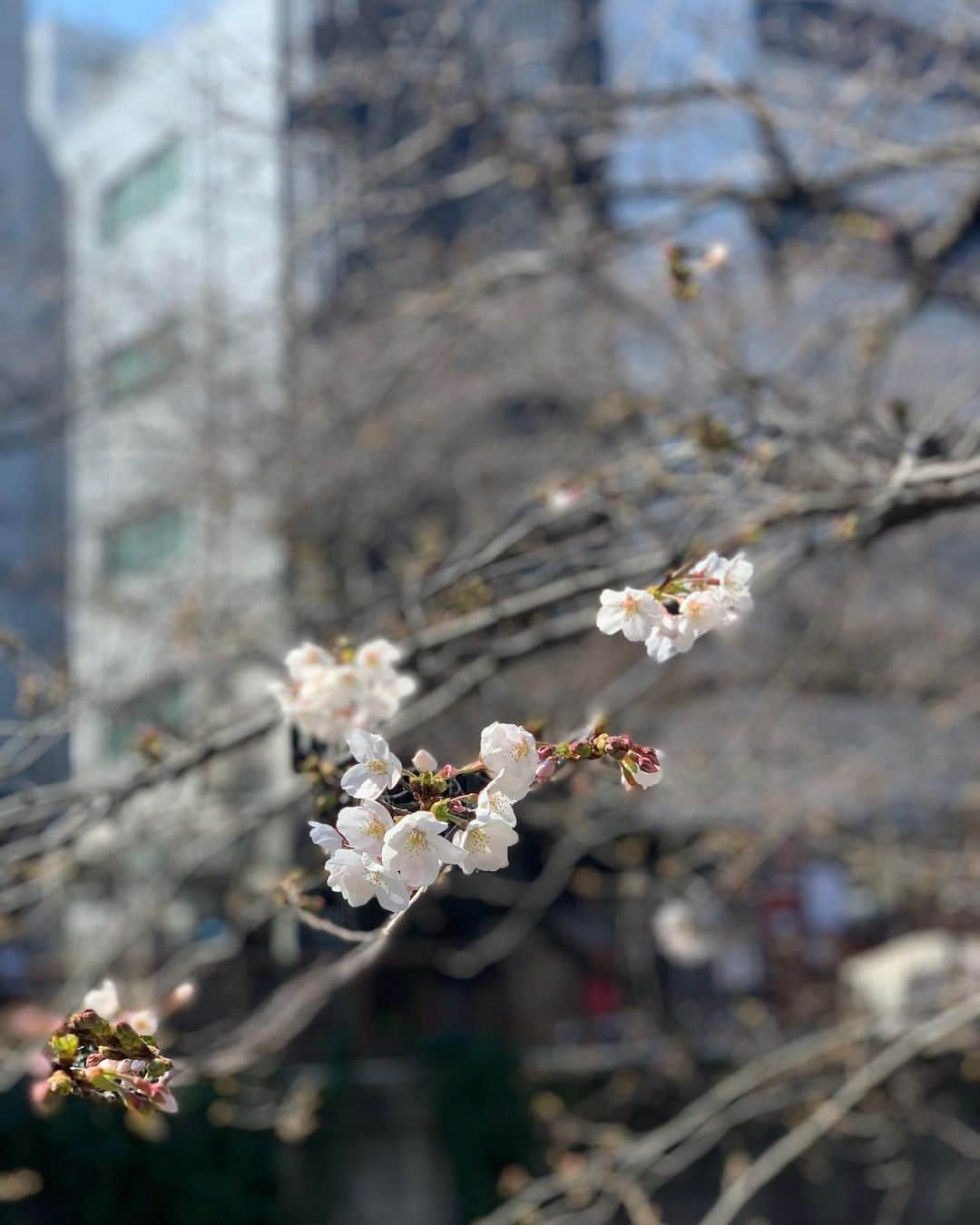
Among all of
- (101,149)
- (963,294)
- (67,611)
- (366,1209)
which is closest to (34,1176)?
(963,294)

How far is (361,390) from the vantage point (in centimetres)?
1047

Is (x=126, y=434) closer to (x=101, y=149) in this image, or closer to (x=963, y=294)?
(x=101, y=149)

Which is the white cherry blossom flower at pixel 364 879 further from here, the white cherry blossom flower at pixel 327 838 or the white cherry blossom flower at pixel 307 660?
the white cherry blossom flower at pixel 307 660

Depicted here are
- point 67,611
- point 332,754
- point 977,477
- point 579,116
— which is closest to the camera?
point 332,754

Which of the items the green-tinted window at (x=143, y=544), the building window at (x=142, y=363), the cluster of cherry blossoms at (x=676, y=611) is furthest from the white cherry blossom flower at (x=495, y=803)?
the green-tinted window at (x=143, y=544)

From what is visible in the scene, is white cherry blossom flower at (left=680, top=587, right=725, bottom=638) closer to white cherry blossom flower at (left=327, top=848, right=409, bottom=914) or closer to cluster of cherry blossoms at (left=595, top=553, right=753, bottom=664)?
cluster of cherry blossoms at (left=595, top=553, right=753, bottom=664)

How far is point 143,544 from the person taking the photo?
12.1 metres

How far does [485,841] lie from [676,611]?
0.54m

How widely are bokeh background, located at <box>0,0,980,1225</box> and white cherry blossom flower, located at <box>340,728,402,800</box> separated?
1.01 metres

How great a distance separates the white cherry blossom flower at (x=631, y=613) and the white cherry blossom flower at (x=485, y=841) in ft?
1.38

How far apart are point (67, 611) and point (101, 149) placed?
5090mm

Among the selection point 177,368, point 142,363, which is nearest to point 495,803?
point 177,368

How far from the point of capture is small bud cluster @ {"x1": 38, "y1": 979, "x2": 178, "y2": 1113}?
1812 millimetres

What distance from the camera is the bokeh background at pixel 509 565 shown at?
3895 mm
